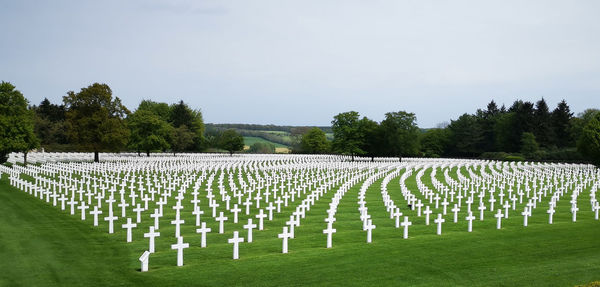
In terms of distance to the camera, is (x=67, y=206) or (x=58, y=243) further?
(x=67, y=206)

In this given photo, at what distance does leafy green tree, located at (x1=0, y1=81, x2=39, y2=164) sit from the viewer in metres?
35.8

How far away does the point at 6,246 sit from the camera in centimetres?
1118

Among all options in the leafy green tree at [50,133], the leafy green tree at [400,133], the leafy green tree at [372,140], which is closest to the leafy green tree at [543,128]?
the leafy green tree at [400,133]

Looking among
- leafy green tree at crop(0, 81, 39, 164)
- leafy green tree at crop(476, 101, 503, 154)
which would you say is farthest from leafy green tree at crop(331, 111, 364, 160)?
leafy green tree at crop(0, 81, 39, 164)

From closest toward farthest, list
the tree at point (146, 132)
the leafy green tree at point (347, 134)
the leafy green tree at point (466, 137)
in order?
the tree at point (146, 132) → the leafy green tree at point (347, 134) → the leafy green tree at point (466, 137)

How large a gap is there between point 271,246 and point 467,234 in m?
5.69

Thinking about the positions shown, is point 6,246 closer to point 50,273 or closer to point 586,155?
point 50,273

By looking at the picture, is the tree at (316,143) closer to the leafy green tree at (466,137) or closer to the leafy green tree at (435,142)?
the leafy green tree at (435,142)

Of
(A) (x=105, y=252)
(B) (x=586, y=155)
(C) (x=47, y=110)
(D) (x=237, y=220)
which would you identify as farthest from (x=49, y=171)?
(C) (x=47, y=110)

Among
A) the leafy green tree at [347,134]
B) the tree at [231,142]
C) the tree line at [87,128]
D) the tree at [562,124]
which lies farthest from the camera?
the tree at [562,124]

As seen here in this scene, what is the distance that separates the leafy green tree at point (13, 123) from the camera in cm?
3581

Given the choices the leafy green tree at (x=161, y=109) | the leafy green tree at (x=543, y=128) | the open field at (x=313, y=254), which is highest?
the leafy green tree at (x=161, y=109)

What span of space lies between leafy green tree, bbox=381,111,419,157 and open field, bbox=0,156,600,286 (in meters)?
58.2

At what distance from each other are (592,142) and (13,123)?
170 ft
